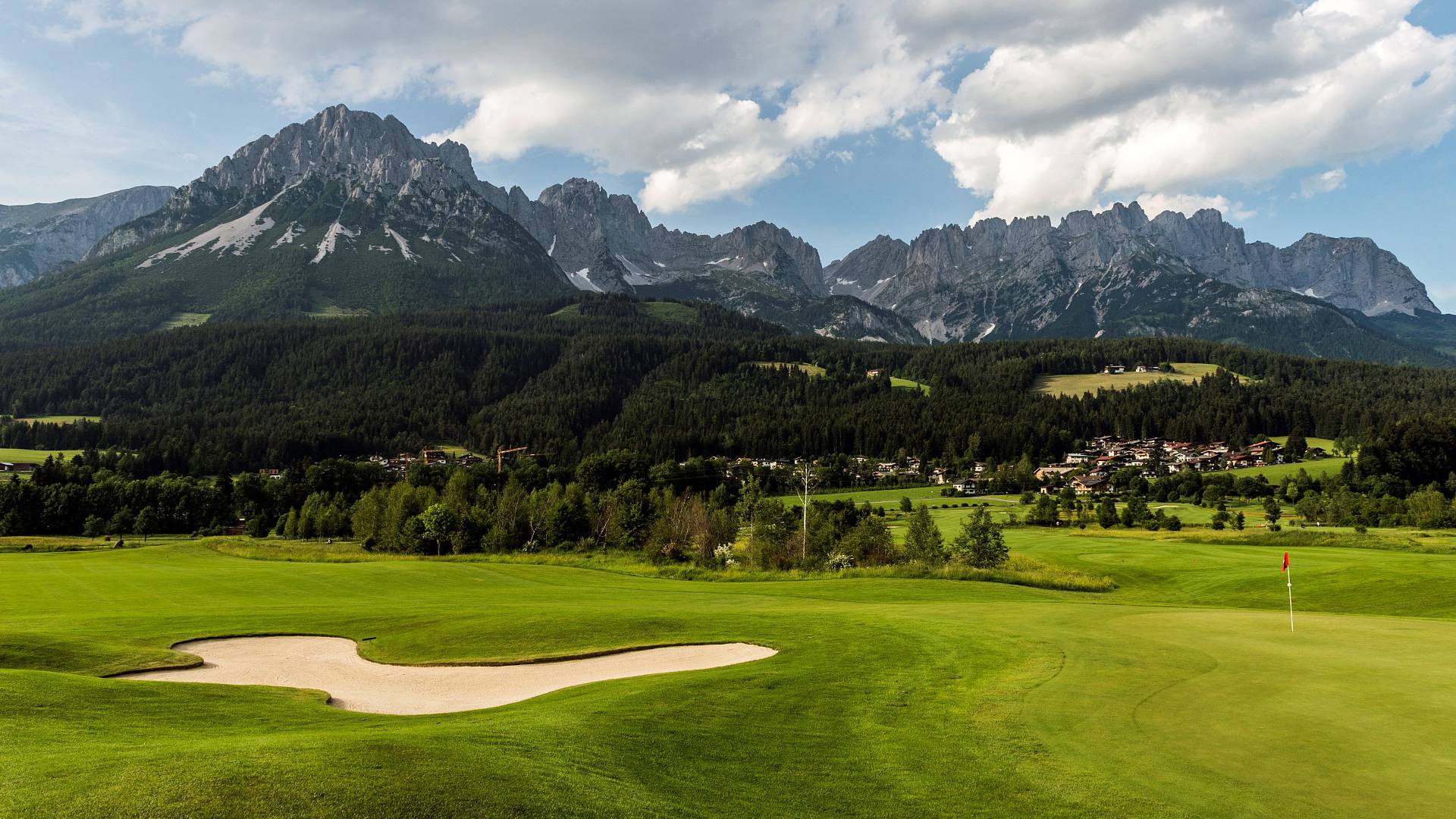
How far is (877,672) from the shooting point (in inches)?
774

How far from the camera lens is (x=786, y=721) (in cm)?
1497

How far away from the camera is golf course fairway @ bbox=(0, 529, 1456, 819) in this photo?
30.2 ft

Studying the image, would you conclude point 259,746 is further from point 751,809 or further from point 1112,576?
point 1112,576

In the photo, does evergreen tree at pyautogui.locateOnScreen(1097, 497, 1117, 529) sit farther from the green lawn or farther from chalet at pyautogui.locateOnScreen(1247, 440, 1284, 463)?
chalet at pyautogui.locateOnScreen(1247, 440, 1284, 463)

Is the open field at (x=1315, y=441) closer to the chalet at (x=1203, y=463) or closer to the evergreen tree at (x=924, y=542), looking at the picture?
the chalet at (x=1203, y=463)

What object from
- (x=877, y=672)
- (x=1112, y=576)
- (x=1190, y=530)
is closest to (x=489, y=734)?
(x=877, y=672)

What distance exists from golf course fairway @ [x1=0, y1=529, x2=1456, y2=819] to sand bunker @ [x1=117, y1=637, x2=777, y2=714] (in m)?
0.88

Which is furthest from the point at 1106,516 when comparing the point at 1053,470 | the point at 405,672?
the point at 405,672

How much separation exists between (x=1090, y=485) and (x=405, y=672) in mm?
143325

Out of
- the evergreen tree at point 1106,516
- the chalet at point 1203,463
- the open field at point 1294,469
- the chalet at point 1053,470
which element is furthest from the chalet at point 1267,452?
the evergreen tree at point 1106,516

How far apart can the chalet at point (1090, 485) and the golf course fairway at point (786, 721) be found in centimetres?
11378

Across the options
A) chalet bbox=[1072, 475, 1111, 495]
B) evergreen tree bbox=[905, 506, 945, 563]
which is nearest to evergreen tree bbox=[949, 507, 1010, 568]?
evergreen tree bbox=[905, 506, 945, 563]

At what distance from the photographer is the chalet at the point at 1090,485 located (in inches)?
5404

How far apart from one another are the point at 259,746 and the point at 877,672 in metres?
14.2
